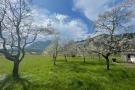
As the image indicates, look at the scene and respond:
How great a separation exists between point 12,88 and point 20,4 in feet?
44.4

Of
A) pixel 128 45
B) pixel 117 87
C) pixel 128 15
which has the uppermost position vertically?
pixel 128 15

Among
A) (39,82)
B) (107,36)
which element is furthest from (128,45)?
(39,82)

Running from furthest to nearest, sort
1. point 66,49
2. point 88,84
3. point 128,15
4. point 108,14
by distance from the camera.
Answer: point 66,49 < point 108,14 < point 128,15 < point 88,84

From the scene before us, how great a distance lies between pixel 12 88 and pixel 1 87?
5.50 ft

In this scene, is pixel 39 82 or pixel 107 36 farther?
pixel 107 36

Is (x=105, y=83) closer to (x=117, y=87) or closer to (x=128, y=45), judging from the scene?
(x=117, y=87)

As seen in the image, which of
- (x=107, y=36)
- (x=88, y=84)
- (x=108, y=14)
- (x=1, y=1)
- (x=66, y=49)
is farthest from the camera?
(x=66, y=49)

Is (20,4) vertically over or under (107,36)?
over

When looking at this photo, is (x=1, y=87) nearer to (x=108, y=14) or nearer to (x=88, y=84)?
(x=88, y=84)

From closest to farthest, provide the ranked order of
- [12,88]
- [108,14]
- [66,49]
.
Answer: [12,88]
[108,14]
[66,49]

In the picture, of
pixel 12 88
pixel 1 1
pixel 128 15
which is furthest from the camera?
pixel 128 15

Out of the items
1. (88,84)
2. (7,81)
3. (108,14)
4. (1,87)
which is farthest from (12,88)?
(108,14)

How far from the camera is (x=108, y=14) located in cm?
4316

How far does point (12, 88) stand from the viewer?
27.6 meters
